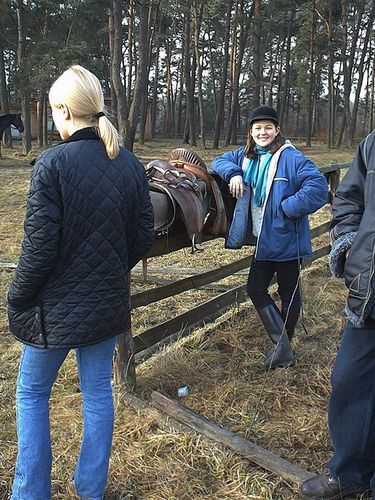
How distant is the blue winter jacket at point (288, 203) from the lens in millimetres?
3074

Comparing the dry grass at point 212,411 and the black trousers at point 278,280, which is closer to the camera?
the dry grass at point 212,411

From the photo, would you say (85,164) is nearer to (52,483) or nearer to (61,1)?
(52,483)

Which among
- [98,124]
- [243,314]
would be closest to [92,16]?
[243,314]

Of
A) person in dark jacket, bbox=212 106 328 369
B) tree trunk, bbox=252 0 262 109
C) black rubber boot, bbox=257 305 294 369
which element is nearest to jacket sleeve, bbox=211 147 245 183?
person in dark jacket, bbox=212 106 328 369

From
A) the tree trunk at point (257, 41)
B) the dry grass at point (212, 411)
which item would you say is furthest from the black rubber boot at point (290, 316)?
the tree trunk at point (257, 41)

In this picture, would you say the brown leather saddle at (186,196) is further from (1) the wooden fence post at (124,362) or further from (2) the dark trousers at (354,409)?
(2) the dark trousers at (354,409)

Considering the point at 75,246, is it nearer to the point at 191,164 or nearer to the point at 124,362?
the point at 124,362

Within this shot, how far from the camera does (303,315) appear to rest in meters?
4.61

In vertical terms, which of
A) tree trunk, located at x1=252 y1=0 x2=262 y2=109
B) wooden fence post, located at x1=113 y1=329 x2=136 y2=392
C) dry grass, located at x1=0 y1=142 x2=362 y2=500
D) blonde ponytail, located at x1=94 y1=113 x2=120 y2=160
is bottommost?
dry grass, located at x1=0 y1=142 x2=362 y2=500

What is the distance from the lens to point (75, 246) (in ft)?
6.44

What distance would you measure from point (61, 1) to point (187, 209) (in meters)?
22.6

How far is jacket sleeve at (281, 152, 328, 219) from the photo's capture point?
3059mm

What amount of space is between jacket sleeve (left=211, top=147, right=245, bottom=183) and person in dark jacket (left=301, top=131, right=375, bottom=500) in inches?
46.2

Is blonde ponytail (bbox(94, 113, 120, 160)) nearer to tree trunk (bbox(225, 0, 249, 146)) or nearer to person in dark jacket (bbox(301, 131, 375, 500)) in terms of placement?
person in dark jacket (bbox(301, 131, 375, 500))
